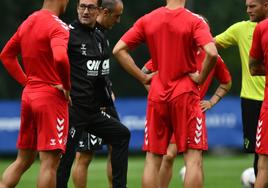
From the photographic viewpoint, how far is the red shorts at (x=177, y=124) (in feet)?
34.7

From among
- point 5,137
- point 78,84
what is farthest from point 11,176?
point 5,137

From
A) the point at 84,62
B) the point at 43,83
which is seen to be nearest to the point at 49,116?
the point at 43,83

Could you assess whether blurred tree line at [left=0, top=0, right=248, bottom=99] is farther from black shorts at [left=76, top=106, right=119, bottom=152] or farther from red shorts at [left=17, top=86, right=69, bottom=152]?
red shorts at [left=17, top=86, right=69, bottom=152]

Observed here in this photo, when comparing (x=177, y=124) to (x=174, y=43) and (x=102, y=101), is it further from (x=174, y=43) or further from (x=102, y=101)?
(x=102, y=101)

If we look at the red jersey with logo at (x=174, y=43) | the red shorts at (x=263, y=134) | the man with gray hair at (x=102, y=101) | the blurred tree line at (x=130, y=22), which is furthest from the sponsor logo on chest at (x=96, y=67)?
the blurred tree line at (x=130, y=22)

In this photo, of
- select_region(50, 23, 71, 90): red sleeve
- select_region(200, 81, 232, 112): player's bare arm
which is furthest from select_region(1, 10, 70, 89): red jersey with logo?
select_region(200, 81, 232, 112): player's bare arm

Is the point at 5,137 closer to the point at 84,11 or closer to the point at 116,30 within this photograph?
the point at 116,30

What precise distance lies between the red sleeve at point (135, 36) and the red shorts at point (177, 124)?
2.09 feet

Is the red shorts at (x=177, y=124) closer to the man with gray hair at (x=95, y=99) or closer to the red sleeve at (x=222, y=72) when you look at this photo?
the man with gray hair at (x=95, y=99)

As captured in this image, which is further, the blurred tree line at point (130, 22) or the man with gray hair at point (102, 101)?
the blurred tree line at point (130, 22)

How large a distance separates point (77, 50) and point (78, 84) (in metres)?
0.38

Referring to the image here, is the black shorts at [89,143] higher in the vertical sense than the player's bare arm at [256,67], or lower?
lower

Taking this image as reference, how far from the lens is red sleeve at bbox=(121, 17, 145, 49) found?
10.8 meters

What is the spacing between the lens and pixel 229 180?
56.2 ft
